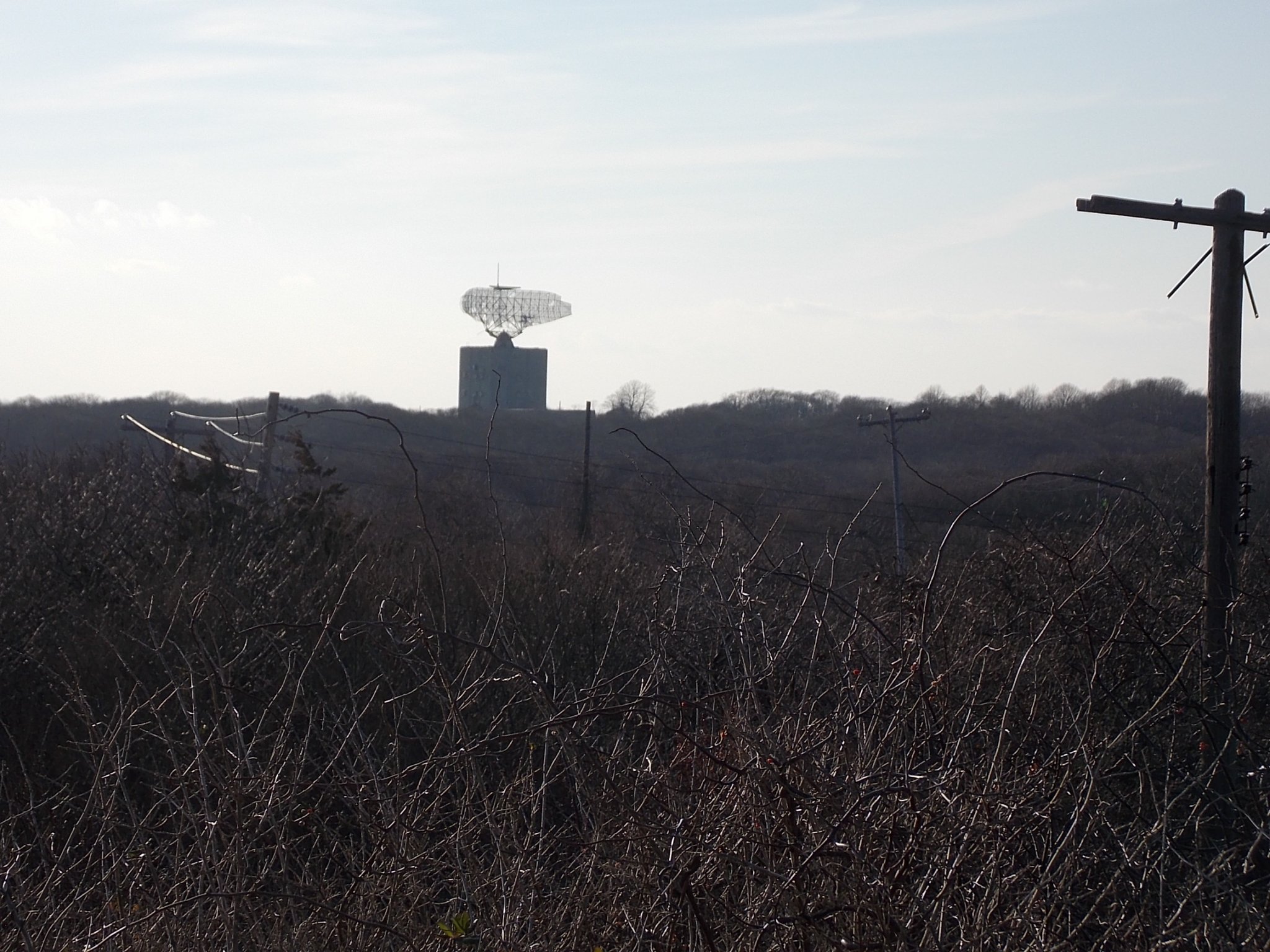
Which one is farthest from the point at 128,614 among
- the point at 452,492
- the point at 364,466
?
the point at 364,466

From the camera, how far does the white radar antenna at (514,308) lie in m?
45.8

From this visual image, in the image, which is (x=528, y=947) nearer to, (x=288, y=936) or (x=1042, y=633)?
(x=288, y=936)

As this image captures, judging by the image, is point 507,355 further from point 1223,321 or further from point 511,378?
point 1223,321

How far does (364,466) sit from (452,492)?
60.0 ft

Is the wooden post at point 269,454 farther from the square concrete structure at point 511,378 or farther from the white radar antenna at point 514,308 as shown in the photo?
the square concrete structure at point 511,378

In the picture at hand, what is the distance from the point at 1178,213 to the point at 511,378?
53832 mm

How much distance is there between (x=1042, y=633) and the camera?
2.90 m

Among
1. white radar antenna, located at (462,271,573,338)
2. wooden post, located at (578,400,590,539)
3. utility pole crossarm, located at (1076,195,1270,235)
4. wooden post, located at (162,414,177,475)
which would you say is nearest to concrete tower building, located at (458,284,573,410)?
white radar antenna, located at (462,271,573,338)

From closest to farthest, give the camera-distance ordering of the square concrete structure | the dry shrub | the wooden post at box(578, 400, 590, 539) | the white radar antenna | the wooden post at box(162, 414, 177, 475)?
the dry shrub
the wooden post at box(162, 414, 177, 475)
the wooden post at box(578, 400, 590, 539)
the white radar antenna
the square concrete structure

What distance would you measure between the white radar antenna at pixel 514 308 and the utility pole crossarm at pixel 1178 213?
3757cm

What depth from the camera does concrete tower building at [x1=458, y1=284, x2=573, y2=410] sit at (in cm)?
4591

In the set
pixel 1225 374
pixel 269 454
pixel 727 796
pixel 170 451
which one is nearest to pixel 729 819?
pixel 727 796

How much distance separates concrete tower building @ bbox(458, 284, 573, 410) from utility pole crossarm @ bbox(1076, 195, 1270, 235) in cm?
3754

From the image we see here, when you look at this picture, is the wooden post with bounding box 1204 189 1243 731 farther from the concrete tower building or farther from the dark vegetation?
the concrete tower building
